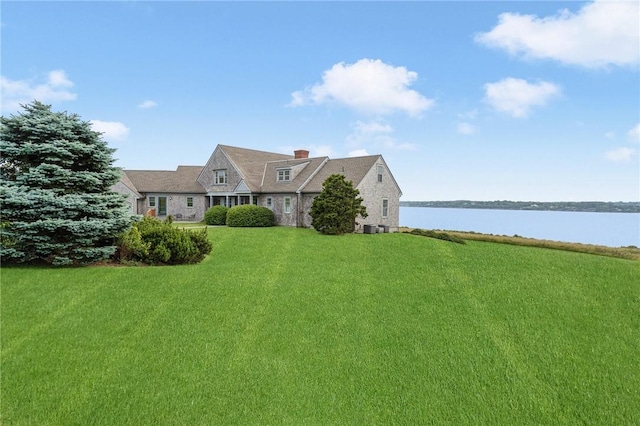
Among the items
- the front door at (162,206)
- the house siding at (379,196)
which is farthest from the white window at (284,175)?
the front door at (162,206)

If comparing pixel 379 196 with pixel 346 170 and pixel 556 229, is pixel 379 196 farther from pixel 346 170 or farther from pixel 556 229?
pixel 556 229

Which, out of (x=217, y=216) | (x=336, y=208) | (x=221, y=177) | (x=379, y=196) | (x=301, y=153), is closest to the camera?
(x=336, y=208)

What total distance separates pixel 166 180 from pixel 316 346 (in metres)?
35.0

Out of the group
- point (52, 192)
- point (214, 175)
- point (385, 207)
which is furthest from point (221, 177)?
point (52, 192)

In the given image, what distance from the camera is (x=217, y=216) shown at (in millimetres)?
31750

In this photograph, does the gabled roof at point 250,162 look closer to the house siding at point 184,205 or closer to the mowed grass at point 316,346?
the house siding at point 184,205

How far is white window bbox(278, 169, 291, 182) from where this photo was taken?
3194cm

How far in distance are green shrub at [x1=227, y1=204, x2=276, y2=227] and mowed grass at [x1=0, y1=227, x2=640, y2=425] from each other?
1536cm

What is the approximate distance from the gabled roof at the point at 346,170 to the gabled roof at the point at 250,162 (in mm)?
5824

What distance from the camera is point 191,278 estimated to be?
487 inches

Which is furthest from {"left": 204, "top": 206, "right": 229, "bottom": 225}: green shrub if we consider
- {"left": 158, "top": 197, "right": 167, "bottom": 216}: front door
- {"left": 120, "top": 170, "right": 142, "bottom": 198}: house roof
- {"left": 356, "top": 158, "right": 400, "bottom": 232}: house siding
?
{"left": 356, "top": 158, "right": 400, "bottom": 232}: house siding

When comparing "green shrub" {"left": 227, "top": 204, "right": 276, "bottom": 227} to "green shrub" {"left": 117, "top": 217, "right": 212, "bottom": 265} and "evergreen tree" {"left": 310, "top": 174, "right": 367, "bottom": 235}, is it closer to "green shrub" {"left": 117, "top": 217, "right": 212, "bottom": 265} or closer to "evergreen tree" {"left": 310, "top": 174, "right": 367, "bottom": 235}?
"evergreen tree" {"left": 310, "top": 174, "right": 367, "bottom": 235}

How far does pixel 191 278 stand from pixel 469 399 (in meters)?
9.34

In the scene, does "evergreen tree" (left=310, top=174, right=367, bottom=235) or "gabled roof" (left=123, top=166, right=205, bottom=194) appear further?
"gabled roof" (left=123, top=166, right=205, bottom=194)
